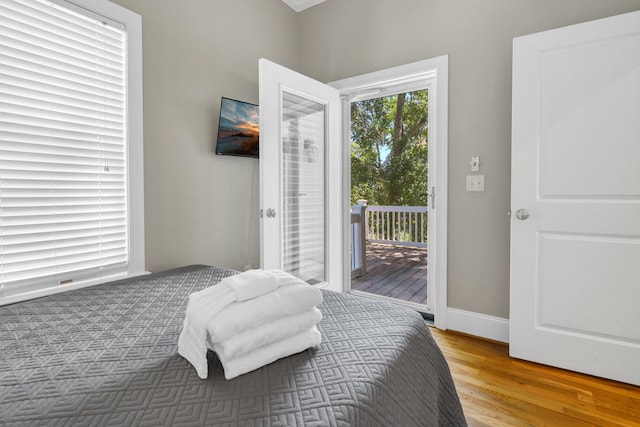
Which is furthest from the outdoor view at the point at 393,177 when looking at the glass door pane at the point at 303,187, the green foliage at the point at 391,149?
the glass door pane at the point at 303,187

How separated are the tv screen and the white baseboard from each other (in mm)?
1953

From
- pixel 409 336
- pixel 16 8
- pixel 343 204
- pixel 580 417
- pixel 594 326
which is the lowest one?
pixel 580 417

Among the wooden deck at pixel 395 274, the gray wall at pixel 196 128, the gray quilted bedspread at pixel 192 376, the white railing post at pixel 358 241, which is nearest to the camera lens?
the gray quilted bedspread at pixel 192 376

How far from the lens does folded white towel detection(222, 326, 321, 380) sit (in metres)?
0.75

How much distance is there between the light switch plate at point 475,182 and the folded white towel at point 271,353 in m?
1.92

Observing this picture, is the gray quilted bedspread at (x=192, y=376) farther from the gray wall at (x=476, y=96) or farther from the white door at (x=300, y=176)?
the gray wall at (x=476, y=96)

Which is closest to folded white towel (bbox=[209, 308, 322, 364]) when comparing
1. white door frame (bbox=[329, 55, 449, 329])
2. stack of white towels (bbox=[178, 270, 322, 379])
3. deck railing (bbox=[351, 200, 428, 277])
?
stack of white towels (bbox=[178, 270, 322, 379])

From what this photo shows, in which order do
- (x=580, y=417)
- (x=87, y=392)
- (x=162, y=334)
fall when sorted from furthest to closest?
(x=580, y=417) < (x=162, y=334) < (x=87, y=392)

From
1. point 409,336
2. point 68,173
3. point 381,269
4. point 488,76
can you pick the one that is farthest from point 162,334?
point 381,269

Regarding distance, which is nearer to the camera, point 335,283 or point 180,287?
point 180,287

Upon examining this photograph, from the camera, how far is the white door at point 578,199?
71.1 inches

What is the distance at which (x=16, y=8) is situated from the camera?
1.48 meters

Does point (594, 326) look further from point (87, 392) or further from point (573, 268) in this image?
point (87, 392)

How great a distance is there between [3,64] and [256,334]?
1.66 metres
